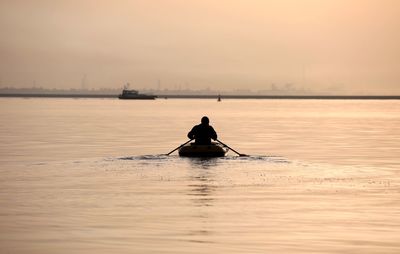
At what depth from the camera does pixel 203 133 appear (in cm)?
4747

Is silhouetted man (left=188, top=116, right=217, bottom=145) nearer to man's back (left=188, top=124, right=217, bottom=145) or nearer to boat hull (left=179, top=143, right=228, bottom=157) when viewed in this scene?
man's back (left=188, top=124, right=217, bottom=145)

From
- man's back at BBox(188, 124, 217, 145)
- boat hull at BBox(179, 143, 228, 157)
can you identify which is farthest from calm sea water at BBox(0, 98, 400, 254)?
man's back at BBox(188, 124, 217, 145)

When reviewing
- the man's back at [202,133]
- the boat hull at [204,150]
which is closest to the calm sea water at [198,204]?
the boat hull at [204,150]

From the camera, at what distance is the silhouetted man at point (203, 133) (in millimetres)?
47219

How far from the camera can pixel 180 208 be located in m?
28.2

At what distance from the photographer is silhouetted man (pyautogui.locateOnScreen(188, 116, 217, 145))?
4722 centimetres

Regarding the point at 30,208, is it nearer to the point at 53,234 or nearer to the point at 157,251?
the point at 53,234

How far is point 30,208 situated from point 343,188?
1184cm

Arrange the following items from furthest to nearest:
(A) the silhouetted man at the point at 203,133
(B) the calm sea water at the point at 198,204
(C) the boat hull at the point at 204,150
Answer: (C) the boat hull at the point at 204,150, (A) the silhouetted man at the point at 203,133, (B) the calm sea water at the point at 198,204

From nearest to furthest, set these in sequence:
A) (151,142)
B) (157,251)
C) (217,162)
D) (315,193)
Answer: (157,251)
(315,193)
(217,162)
(151,142)

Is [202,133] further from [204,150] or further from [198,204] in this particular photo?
[198,204]

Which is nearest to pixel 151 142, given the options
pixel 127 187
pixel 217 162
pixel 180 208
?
pixel 217 162

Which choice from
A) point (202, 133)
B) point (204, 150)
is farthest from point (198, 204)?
point (204, 150)

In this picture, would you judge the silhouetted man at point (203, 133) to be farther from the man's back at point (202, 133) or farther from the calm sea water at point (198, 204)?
the calm sea water at point (198, 204)
